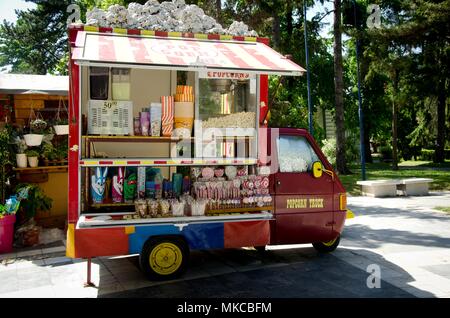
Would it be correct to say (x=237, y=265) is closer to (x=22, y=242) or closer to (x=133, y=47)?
(x=133, y=47)

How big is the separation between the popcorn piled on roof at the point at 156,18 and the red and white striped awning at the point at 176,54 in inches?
9.6

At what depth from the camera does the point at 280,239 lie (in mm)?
6617

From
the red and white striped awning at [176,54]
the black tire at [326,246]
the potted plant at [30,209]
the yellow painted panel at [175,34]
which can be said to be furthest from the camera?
the potted plant at [30,209]

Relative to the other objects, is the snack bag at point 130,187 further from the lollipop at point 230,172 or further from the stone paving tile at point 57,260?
the stone paving tile at point 57,260

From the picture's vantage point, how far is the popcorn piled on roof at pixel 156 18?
622cm

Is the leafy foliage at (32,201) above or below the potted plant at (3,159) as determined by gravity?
below

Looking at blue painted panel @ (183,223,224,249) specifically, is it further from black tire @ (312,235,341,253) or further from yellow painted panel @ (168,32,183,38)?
yellow painted panel @ (168,32,183,38)

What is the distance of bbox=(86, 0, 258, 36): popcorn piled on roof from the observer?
20.4 ft

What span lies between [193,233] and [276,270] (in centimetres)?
146

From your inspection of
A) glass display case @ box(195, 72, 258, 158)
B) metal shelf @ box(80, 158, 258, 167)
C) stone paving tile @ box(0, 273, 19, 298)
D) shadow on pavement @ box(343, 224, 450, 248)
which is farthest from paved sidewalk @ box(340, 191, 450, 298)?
stone paving tile @ box(0, 273, 19, 298)

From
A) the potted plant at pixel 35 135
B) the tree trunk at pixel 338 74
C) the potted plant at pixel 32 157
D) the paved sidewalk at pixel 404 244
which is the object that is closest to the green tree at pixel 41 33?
the tree trunk at pixel 338 74

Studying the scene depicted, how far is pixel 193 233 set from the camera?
235 inches

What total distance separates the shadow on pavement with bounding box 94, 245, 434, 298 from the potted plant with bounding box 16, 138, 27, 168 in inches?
142

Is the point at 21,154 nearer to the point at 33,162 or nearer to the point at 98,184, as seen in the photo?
the point at 33,162
